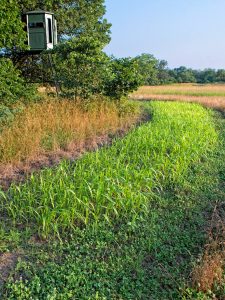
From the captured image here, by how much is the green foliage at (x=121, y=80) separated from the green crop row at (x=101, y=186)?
177 inches

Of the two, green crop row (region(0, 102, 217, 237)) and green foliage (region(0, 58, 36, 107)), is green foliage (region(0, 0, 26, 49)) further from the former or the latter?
green crop row (region(0, 102, 217, 237))

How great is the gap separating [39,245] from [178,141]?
4.30 metres

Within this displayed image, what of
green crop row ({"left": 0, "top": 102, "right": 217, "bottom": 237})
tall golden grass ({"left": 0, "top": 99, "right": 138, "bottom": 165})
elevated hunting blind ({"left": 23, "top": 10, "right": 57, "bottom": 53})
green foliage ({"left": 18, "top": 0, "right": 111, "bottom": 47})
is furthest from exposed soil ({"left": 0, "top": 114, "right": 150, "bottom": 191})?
green foliage ({"left": 18, "top": 0, "right": 111, "bottom": 47})

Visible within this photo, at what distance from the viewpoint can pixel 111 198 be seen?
3.87 m

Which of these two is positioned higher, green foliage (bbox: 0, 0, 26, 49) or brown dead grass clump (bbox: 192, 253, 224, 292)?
green foliage (bbox: 0, 0, 26, 49)

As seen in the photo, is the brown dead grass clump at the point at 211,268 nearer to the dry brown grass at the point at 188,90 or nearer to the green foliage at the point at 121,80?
the green foliage at the point at 121,80

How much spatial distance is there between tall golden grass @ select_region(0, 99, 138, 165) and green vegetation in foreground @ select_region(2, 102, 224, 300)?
818 millimetres

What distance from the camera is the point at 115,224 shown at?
3576mm

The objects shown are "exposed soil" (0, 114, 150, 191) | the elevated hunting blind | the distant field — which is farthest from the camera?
the distant field

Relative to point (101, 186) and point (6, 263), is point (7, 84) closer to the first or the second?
point (101, 186)

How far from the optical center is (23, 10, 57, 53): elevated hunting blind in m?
11.3

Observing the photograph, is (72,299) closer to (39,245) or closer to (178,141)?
(39,245)

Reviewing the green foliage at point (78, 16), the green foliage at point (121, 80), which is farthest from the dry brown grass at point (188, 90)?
the green foliage at point (121, 80)

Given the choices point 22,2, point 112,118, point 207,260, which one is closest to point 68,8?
point 22,2
